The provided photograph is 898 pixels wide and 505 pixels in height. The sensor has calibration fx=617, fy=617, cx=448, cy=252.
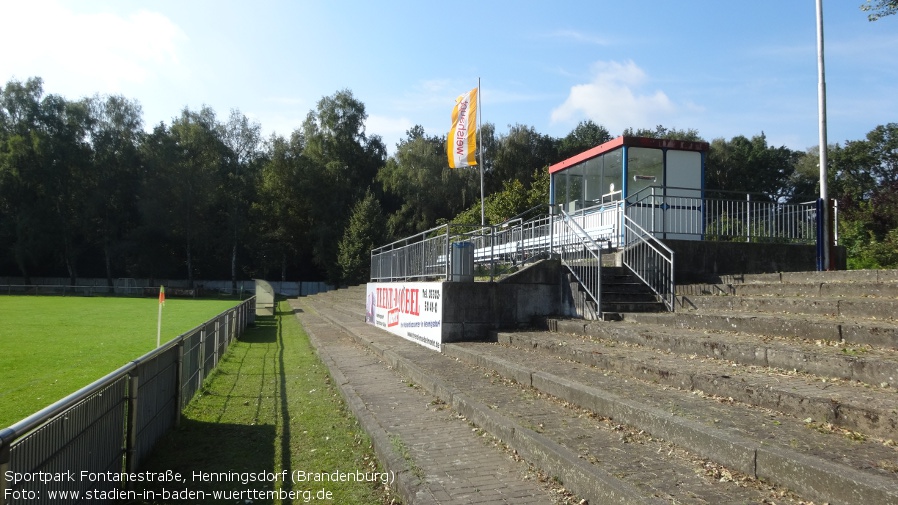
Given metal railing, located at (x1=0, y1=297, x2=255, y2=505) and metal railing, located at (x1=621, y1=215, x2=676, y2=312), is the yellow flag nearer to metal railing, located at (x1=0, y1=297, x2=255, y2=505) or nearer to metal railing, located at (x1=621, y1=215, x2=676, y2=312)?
metal railing, located at (x1=621, y1=215, x2=676, y2=312)

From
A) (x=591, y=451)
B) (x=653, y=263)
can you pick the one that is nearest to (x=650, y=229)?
(x=653, y=263)

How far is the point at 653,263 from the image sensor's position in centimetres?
1125

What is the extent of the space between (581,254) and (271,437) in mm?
6947

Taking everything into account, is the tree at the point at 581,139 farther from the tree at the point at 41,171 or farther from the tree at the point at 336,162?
the tree at the point at 41,171

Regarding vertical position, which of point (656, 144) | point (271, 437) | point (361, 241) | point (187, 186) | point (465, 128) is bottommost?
point (271, 437)

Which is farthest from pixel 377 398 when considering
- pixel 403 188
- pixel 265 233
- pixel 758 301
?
pixel 265 233

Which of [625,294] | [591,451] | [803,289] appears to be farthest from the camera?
[625,294]

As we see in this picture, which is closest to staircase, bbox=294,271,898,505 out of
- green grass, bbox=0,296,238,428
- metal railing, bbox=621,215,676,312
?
metal railing, bbox=621,215,676,312

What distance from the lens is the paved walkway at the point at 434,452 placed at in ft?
15.2

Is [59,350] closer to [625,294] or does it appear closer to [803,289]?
[625,294]

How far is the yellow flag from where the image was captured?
20.2 meters

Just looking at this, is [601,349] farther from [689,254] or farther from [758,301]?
[689,254]

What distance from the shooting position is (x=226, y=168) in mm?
59375

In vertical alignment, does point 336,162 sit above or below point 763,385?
above
